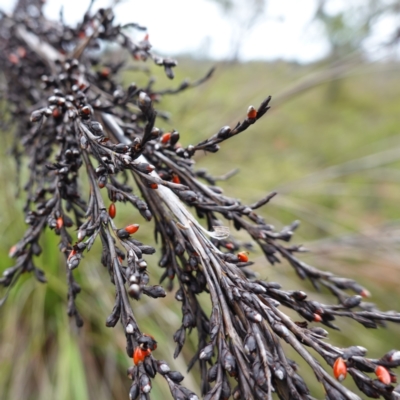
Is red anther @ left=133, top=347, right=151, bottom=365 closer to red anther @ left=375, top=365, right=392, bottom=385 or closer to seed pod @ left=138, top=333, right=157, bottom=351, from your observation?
seed pod @ left=138, top=333, right=157, bottom=351

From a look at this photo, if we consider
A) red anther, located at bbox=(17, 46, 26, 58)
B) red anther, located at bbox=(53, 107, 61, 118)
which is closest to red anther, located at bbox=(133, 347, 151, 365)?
red anther, located at bbox=(53, 107, 61, 118)

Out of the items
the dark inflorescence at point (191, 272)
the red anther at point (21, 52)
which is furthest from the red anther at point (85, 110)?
the red anther at point (21, 52)

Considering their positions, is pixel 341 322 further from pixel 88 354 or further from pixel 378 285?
pixel 88 354

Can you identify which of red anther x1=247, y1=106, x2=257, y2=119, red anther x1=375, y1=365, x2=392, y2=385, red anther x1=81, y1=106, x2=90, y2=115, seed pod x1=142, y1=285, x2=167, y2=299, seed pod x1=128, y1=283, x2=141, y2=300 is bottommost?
red anther x1=375, y1=365, x2=392, y2=385

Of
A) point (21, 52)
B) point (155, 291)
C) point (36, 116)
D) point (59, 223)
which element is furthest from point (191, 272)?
point (21, 52)

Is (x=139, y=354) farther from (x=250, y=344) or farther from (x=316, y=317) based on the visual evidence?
(x=316, y=317)

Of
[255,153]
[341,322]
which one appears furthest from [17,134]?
[255,153]
